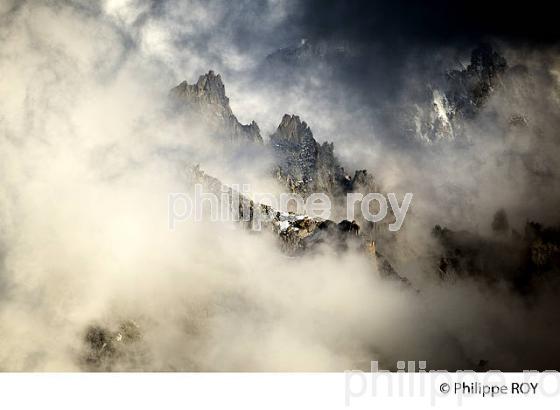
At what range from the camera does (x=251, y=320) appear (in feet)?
639

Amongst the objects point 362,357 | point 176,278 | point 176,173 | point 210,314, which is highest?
point 176,173

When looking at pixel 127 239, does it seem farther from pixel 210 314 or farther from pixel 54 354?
pixel 54 354

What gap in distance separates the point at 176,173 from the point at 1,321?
75732 millimetres

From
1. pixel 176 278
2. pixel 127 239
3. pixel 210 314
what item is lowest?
pixel 210 314

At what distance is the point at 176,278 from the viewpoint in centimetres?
19212
